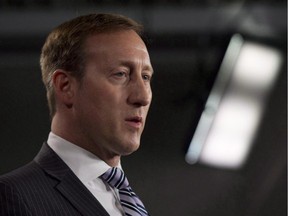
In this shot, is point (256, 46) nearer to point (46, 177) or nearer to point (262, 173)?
point (262, 173)

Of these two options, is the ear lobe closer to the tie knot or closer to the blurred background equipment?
the tie knot

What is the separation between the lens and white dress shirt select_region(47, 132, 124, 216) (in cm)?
110

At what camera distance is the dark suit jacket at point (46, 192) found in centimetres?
97

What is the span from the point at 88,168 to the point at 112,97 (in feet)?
0.44

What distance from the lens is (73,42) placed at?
116 cm

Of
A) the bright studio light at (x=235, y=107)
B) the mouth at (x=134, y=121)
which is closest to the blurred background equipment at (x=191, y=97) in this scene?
the bright studio light at (x=235, y=107)

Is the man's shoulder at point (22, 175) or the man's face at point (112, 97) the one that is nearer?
the man's shoulder at point (22, 175)

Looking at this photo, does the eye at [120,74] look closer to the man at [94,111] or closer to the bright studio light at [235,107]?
the man at [94,111]

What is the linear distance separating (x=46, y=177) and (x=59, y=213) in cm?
9

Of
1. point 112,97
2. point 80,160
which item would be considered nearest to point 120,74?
point 112,97

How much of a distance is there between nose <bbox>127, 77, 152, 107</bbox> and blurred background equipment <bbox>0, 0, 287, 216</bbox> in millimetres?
572

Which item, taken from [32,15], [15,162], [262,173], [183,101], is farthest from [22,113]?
[262,173]

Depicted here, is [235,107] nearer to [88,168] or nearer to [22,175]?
[88,168]

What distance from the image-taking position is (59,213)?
100 cm
